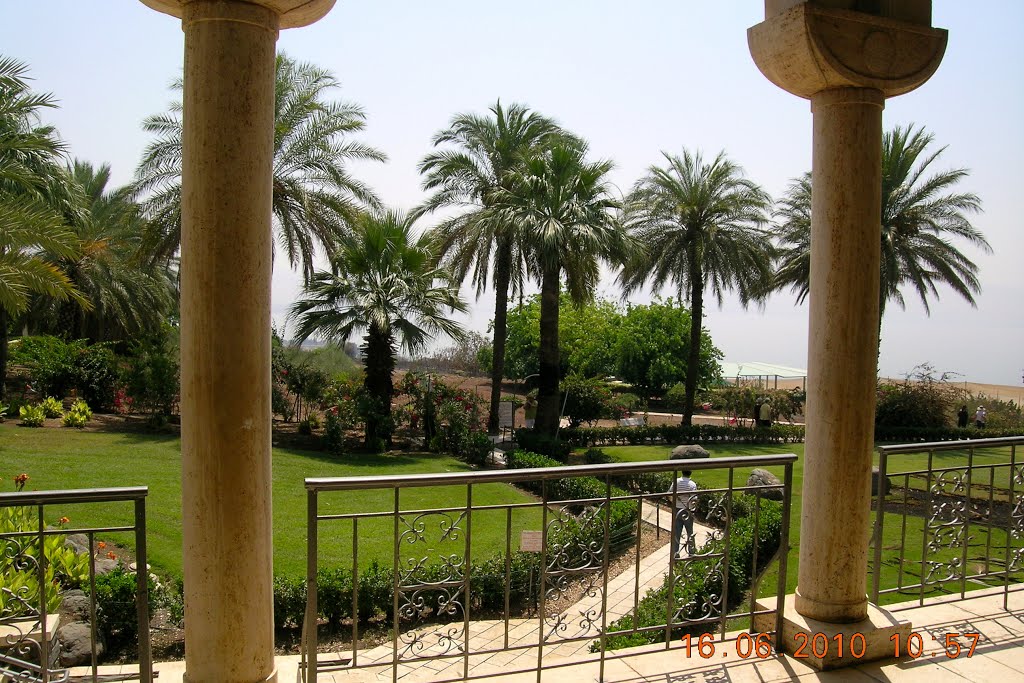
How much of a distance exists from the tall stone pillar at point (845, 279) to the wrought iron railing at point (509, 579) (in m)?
0.23

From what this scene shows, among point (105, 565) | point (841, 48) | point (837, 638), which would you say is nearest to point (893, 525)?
point (837, 638)

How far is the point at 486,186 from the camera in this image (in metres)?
22.2

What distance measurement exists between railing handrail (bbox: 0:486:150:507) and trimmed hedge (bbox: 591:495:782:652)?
276 centimetres

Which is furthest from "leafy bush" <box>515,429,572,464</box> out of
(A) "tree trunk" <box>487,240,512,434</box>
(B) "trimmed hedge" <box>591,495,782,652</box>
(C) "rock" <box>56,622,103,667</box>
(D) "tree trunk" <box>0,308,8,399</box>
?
(D) "tree trunk" <box>0,308,8,399</box>

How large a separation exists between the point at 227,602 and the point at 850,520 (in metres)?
2.92

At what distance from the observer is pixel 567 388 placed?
25.8m

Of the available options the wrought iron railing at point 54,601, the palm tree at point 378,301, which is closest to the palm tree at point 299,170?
the palm tree at point 378,301

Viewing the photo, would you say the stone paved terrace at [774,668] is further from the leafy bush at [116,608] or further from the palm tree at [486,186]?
the palm tree at [486,186]

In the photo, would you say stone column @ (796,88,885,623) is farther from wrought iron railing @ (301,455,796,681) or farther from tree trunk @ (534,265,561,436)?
tree trunk @ (534,265,561,436)

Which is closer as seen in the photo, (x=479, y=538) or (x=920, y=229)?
(x=479, y=538)

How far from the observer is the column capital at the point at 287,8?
2.75 meters

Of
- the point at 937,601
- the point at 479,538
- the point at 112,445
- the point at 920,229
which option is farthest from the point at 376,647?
the point at 920,229

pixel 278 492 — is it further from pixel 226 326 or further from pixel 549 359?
pixel 226 326

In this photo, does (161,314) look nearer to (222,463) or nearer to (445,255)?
(445,255)
